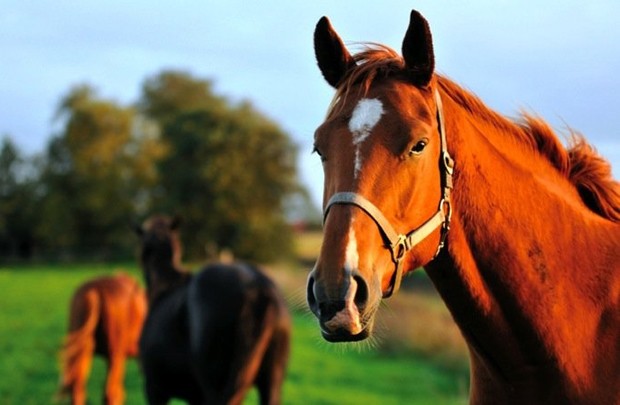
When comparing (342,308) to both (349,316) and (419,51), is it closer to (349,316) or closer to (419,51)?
(349,316)

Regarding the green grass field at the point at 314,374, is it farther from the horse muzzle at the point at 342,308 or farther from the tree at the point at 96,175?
the tree at the point at 96,175

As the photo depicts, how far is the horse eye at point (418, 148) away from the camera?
2.79 meters

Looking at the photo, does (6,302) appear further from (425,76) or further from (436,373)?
(425,76)

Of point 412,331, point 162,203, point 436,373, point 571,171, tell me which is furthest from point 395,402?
point 162,203

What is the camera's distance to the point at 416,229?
2801 mm

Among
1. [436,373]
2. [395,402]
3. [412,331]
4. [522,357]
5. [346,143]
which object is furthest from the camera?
[412,331]

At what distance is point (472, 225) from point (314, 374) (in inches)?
537

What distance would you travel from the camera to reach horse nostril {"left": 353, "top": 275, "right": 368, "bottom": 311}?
8.38 ft

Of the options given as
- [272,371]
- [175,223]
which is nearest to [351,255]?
[272,371]

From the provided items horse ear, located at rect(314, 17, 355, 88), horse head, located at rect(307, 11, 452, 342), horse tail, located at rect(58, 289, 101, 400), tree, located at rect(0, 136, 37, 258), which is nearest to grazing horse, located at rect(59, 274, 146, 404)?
horse tail, located at rect(58, 289, 101, 400)

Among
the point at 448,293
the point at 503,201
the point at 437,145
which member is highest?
the point at 437,145

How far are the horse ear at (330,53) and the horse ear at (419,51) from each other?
276 mm

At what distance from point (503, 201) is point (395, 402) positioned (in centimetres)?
1110

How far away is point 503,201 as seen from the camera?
9.94ft
